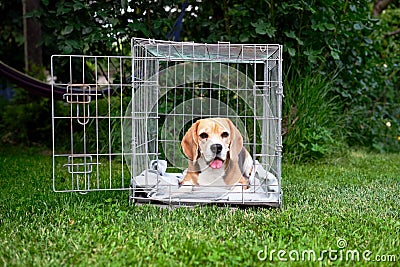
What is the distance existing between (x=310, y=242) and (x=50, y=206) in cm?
123

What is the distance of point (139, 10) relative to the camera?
4.20m

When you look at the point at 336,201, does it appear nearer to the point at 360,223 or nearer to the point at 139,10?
the point at 360,223

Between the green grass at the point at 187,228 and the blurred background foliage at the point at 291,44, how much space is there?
1.36 metres

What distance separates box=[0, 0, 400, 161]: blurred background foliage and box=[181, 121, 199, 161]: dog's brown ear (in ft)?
4.56

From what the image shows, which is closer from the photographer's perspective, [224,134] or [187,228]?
[187,228]

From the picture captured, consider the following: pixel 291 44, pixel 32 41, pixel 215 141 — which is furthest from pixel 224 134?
pixel 32 41

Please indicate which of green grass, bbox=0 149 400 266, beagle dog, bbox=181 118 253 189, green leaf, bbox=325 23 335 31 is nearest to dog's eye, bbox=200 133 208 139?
beagle dog, bbox=181 118 253 189

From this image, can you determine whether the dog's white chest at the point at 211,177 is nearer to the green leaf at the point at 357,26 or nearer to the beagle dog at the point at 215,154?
the beagle dog at the point at 215,154

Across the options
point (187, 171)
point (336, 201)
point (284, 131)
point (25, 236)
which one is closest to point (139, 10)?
point (284, 131)

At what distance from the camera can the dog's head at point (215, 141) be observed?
2570 mm

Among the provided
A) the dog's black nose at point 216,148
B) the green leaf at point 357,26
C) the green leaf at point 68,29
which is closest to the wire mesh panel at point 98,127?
the green leaf at point 68,29

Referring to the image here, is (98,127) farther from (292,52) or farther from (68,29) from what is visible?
(292,52)

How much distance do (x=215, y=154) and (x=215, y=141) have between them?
62mm

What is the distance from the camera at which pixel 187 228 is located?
6.82 feet
